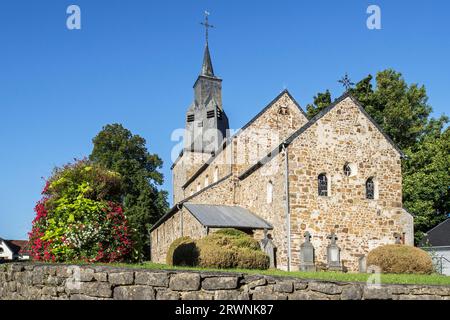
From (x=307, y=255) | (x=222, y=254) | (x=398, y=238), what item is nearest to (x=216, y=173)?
(x=307, y=255)

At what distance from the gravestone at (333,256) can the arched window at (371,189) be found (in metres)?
3.14

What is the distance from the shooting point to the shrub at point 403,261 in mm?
17297

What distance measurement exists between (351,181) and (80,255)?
48.5 ft

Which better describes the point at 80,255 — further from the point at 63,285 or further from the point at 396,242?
the point at 396,242

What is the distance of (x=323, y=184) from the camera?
21156 mm

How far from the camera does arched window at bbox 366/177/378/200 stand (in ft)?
71.2

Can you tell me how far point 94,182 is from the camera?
11172 millimetres

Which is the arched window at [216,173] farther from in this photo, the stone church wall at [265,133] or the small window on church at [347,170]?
the small window on church at [347,170]

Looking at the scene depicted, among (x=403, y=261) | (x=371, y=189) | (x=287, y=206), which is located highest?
(x=371, y=189)

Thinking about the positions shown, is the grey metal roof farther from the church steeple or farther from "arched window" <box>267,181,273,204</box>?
the church steeple

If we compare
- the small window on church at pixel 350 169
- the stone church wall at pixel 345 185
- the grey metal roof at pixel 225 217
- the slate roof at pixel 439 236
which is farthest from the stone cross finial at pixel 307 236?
the slate roof at pixel 439 236

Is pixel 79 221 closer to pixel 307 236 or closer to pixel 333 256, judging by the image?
pixel 307 236

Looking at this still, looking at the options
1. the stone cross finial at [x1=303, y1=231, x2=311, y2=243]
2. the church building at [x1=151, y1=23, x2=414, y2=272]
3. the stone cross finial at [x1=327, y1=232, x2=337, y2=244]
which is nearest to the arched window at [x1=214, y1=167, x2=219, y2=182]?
the church building at [x1=151, y1=23, x2=414, y2=272]

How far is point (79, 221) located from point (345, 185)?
47.0 ft
